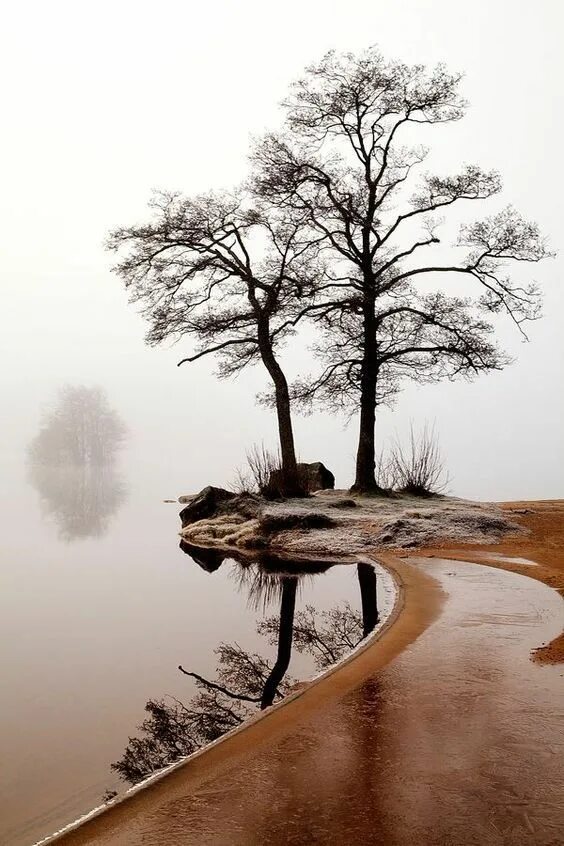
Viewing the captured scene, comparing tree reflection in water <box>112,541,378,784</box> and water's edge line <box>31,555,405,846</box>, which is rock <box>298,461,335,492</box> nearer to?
tree reflection in water <box>112,541,378,784</box>

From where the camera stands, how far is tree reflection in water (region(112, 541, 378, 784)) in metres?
3.71

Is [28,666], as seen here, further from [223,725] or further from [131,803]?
[131,803]

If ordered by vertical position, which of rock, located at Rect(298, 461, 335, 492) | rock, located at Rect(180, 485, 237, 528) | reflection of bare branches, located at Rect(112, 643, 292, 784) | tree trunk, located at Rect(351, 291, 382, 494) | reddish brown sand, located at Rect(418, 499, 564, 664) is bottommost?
reflection of bare branches, located at Rect(112, 643, 292, 784)

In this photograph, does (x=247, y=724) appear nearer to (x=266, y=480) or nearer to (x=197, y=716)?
(x=197, y=716)

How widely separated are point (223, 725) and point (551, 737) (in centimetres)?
186

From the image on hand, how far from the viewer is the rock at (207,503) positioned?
47.1 feet

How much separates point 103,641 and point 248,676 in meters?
1.82

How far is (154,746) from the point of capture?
12.2 ft

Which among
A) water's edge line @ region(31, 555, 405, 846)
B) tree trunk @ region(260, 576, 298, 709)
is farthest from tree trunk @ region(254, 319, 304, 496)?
water's edge line @ region(31, 555, 405, 846)

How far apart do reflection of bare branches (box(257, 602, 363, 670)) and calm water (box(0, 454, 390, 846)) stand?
30 mm

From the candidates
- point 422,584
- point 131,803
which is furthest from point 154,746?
point 422,584

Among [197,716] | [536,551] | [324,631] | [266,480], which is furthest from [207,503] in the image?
[197,716]

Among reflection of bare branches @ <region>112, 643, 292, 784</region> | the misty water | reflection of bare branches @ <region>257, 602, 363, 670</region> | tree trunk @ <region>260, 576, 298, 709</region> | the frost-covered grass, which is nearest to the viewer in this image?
the misty water

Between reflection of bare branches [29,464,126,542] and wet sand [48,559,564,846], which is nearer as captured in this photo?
wet sand [48,559,564,846]
